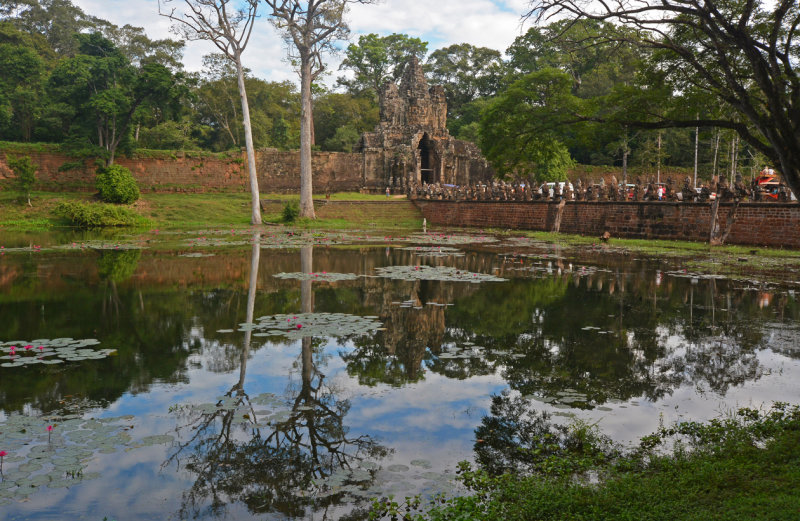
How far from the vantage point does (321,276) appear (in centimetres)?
1260

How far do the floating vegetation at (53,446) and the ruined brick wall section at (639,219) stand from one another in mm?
20136

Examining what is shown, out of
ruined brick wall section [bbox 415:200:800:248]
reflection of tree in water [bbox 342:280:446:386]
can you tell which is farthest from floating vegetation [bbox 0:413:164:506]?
ruined brick wall section [bbox 415:200:800:248]

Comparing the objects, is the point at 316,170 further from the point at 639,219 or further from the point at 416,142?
the point at 639,219

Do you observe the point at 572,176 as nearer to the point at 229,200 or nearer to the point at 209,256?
the point at 229,200

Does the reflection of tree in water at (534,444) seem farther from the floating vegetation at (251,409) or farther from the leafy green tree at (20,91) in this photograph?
the leafy green tree at (20,91)

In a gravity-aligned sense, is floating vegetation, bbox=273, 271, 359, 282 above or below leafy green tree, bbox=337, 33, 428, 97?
below

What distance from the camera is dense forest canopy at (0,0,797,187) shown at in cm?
3775

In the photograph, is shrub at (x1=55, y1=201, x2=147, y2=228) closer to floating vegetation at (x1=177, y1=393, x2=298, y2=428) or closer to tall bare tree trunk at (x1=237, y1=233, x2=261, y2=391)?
tall bare tree trunk at (x1=237, y1=233, x2=261, y2=391)

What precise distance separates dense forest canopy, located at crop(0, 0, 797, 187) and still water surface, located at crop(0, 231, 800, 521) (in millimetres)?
9612

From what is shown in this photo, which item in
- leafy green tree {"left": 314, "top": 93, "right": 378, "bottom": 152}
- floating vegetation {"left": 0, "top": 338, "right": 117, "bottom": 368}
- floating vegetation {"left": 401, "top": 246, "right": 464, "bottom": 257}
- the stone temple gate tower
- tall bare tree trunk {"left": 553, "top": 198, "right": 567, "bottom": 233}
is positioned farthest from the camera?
leafy green tree {"left": 314, "top": 93, "right": 378, "bottom": 152}

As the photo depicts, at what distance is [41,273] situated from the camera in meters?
12.4

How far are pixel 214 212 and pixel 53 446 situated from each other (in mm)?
32476

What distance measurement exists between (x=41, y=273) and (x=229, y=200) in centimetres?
2803

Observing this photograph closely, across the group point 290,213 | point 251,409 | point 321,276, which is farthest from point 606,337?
point 290,213
